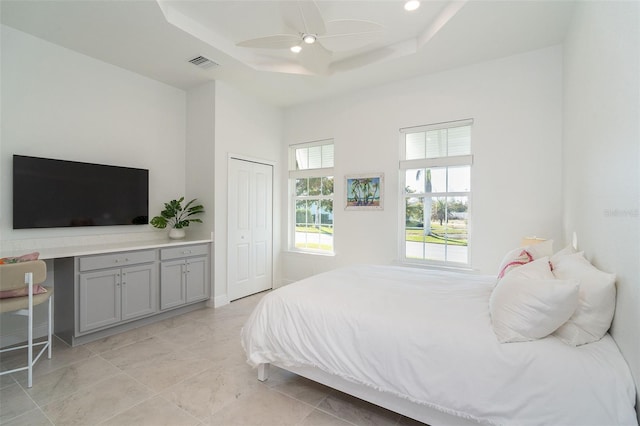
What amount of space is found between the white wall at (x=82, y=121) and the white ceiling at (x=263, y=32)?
0.21 metres

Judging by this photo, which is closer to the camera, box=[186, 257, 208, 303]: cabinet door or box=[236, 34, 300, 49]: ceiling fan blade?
box=[236, 34, 300, 49]: ceiling fan blade

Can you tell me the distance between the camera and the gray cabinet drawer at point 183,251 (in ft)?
11.7

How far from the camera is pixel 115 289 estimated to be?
311 centimetres

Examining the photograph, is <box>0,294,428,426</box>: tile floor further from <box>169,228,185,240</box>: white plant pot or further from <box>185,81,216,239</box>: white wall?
<box>185,81,216,239</box>: white wall

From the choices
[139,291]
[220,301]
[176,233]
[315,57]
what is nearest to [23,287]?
[139,291]

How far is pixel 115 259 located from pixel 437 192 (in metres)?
3.91

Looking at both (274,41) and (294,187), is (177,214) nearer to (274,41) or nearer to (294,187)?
(294,187)

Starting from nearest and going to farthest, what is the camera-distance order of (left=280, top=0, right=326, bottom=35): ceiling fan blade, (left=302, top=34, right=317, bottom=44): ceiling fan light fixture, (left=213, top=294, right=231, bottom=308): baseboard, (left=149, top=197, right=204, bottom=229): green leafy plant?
(left=280, top=0, right=326, bottom=35): ceiling fan blade, (left=302, top=34, right=317, bottom=44): ceiling fan light fixture, (left=149, top=197, right=204, bottom=229): green leafy plant, (left=213, top=294, right=231, bottom=308): baseboard

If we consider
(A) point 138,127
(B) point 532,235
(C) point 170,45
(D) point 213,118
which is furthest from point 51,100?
(B) point 532,235

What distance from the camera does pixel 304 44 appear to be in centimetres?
270

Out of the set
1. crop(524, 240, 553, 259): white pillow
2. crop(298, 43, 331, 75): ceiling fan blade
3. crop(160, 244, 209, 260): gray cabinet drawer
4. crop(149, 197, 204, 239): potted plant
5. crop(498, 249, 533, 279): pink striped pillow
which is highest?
crop(298, 43, 331, 75): ceiling fan blade

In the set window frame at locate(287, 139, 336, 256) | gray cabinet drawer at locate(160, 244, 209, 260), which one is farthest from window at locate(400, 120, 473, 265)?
gray cabinet drawer at locate(160, 244, 209, 260)

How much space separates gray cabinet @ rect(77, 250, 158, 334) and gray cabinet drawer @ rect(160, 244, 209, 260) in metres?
0.13

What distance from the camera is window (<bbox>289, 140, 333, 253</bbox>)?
16.1ft
